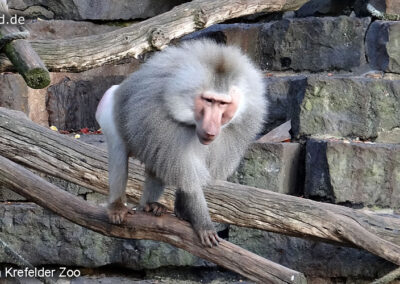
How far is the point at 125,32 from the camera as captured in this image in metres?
5.98

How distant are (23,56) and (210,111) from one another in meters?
1.10

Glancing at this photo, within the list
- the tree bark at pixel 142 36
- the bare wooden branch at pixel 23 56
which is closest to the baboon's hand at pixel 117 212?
the bare wooden branch at pixel 23 56

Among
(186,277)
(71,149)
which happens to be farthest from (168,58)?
(186,277)

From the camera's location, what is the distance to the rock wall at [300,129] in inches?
242

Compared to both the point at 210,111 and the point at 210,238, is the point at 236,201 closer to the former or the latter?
the point at 210,238

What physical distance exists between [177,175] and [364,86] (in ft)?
9.00

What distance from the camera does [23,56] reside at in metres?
4.32

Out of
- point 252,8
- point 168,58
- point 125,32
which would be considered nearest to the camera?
point 168,58

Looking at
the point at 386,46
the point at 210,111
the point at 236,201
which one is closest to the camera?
the point at 210,111

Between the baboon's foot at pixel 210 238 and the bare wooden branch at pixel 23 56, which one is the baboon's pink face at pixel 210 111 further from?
the bare wooden branch at pixel 23 56

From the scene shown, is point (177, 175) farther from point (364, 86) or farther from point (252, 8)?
point (252, 8)

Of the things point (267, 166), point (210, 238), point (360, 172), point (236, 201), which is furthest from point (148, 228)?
point (360, 172)

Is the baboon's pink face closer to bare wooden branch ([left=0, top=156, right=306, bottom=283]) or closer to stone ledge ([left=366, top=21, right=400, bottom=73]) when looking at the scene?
bare wooden branch ([left=0, top=156, right=306, bottom=283])

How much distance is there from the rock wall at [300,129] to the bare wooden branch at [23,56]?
6.49 ft
